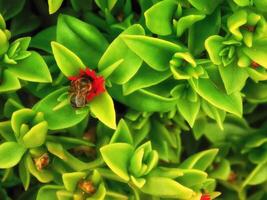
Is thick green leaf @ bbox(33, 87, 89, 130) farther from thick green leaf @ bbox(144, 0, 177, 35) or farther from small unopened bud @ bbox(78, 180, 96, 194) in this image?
thick green leaf @ bbox(144, 0, 177, 35)

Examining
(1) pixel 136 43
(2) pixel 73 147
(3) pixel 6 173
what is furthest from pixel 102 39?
(3) pixel 6 173

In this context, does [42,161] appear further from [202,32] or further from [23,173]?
[202,32]

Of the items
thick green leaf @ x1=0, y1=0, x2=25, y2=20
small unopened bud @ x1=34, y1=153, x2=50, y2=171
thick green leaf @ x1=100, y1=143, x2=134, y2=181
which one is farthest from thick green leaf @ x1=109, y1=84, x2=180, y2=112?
thick green leaf @ x1=0, y1=0, x2=25, y2=20

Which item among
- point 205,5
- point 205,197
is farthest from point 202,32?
point 205,197

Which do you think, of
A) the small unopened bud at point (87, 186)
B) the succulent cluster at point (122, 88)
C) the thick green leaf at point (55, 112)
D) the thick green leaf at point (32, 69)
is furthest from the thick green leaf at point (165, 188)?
the thick green leaf at point (32, 69)

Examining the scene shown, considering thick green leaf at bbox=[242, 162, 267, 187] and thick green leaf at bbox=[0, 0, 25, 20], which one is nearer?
thick green leaf at bbox=[0, 0, 25, 20]

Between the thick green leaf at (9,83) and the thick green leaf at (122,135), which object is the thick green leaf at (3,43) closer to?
the thick green leaf at (9,83)
